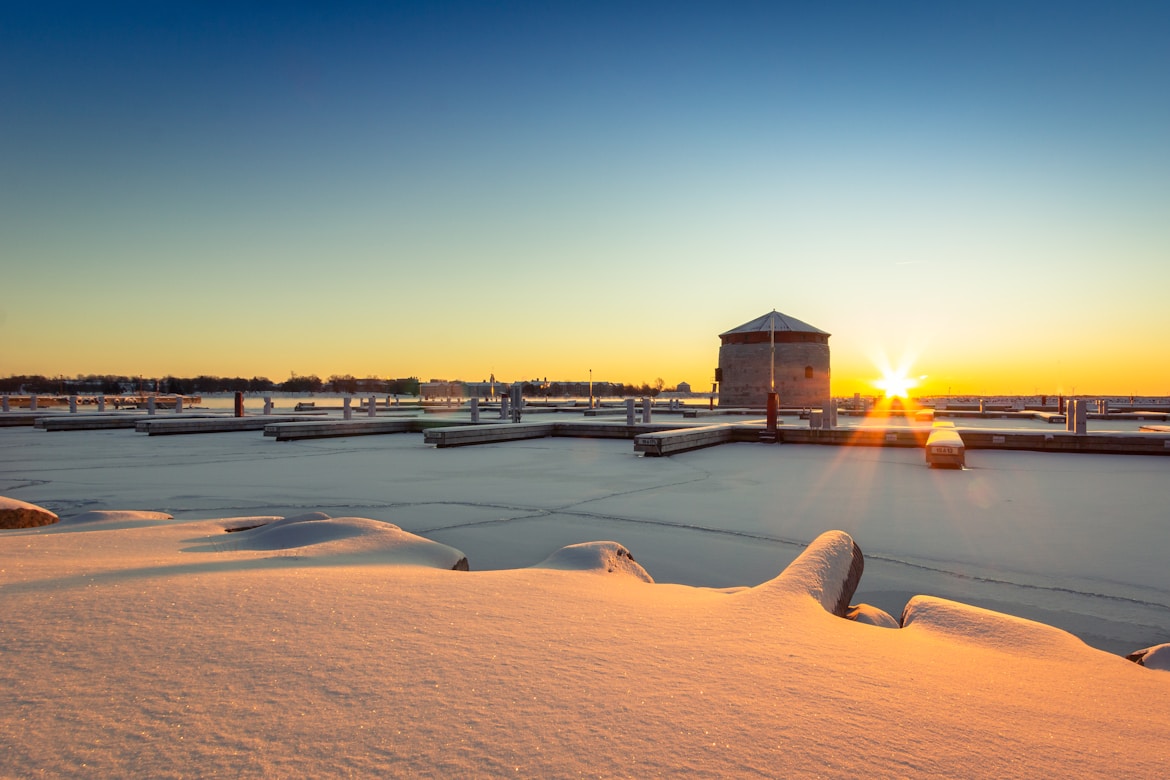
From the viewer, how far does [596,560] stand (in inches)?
161

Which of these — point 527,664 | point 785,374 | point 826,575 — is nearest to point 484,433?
point 826,575

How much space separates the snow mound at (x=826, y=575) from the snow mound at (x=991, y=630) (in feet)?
1.31

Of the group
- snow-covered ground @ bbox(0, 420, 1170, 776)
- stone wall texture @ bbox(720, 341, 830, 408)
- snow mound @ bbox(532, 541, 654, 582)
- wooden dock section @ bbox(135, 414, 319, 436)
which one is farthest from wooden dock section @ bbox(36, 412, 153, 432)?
stone wall texture @ bbox(720, 341, 830, 408)

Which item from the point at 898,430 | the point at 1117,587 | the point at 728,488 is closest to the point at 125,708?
the point at 1117,587

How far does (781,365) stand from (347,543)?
4172 cm

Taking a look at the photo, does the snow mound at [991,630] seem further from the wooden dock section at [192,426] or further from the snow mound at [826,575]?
the wooden dock section at [192,426]

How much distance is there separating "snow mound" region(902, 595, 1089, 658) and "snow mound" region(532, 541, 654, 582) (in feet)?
5.37

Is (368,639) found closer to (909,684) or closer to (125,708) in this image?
(125,708)

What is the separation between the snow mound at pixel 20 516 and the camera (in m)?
5.52

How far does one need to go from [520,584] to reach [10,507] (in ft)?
17.2

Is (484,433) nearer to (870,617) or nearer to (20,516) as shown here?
(20,516)

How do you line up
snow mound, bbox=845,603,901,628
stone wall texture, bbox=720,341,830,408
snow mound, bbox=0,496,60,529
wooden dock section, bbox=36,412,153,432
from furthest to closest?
1. stone wall texture, bbox=720,341,830,408
2. wooden dock section, bbox=36,412,153,432
3. snow mound, bbox=0,496,60,529
4. snow mound, bbox=845,603,901,628

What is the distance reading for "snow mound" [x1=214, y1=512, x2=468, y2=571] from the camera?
14.2 feet

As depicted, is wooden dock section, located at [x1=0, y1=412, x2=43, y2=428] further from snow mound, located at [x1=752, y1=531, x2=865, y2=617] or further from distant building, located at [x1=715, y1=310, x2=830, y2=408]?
distant building, located at [x1=715, y1=310, x2=830, y2=408]
